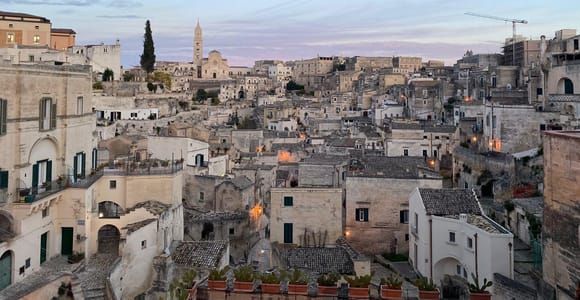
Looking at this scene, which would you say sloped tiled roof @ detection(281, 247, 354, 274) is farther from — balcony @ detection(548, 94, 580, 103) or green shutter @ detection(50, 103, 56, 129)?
balcony @ detection(548, 94, 580, 103)

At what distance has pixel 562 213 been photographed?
44.5ft

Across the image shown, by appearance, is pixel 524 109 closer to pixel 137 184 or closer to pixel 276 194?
pixel 276 194

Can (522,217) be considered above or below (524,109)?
below

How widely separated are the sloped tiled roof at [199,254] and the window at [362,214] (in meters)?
7.72

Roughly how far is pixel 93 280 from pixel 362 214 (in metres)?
13.5

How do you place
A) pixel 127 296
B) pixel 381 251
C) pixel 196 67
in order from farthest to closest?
pixel 196 67 → pixel 381 251 → pixel 127 296

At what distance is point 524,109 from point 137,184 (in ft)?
82.8

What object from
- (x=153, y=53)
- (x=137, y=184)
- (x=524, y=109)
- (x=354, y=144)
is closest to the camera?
(x=137, y=184)

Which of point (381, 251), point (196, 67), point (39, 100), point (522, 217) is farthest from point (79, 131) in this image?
point (196, 67)

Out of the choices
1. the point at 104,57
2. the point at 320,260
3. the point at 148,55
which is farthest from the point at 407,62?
the point at 320,260

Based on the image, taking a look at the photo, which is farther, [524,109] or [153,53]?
[153,53]

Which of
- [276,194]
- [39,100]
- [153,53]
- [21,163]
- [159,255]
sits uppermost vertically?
[153,53]

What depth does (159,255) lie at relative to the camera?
68.1 ft

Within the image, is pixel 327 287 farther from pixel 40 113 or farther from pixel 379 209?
pixel 379 209
